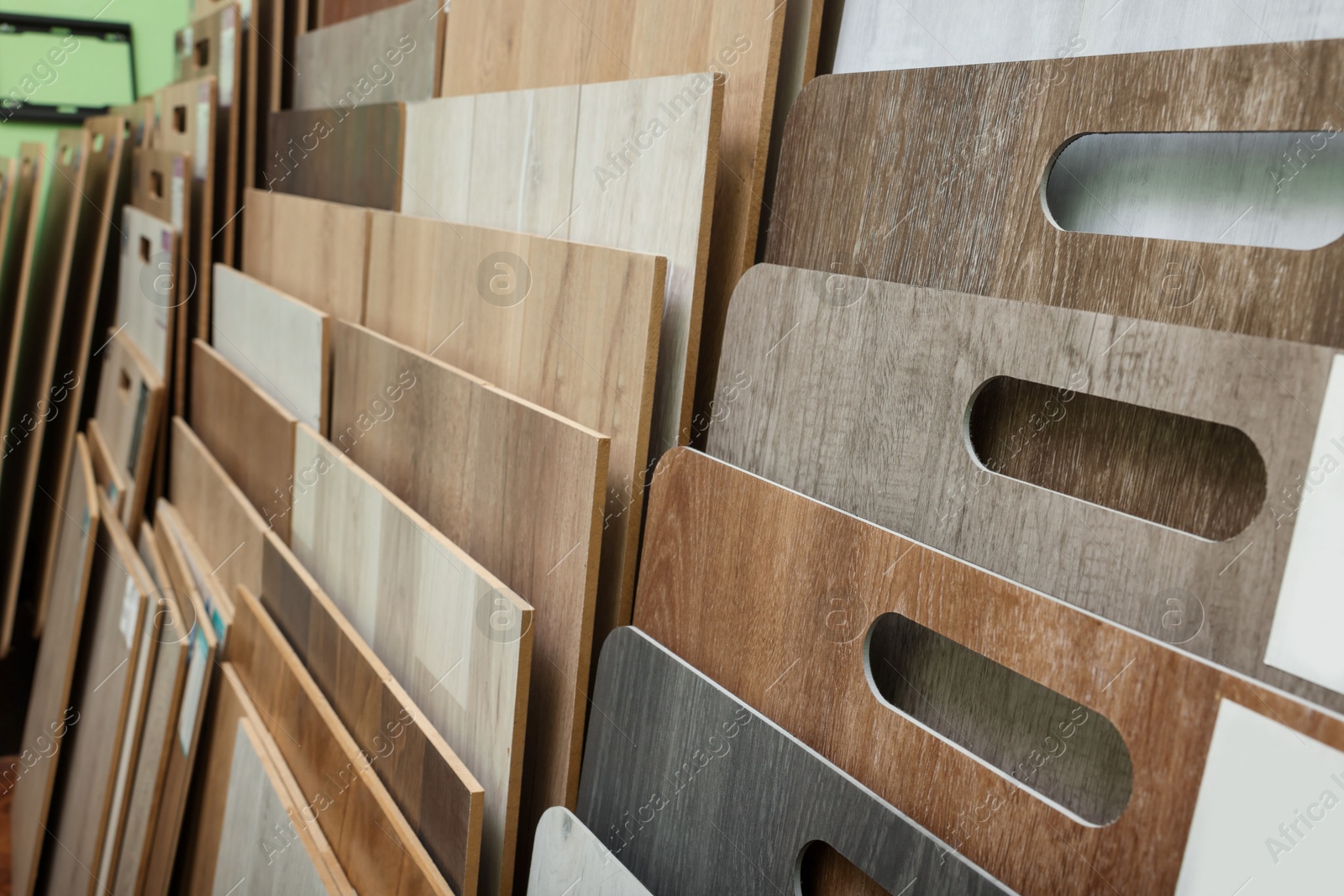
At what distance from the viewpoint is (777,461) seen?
70 centimetres

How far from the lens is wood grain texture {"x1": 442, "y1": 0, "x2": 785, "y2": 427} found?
2.55 ft

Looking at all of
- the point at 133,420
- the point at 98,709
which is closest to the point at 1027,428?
the point at 98,709

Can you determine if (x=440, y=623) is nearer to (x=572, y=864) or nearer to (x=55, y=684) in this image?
(x=572, y=864)

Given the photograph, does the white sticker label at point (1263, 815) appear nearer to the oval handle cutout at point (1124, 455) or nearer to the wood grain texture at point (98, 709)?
the oval handle cutout at point (1124, 455)

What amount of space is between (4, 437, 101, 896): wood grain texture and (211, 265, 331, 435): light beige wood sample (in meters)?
0.44

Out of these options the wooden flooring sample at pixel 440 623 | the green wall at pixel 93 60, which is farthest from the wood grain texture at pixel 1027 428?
the green wall at pixel 93 60

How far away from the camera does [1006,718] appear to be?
0.61 meters

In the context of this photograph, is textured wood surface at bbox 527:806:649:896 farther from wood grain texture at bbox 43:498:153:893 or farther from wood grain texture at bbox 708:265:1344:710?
wood grain texture at bbox 43:498:153:893

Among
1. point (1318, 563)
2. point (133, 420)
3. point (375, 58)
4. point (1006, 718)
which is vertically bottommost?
point (133, 420)

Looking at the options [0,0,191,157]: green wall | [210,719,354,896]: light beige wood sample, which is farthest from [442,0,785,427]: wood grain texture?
[0,0,191,157]: green wall

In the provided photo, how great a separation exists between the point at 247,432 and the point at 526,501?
2.85 ft

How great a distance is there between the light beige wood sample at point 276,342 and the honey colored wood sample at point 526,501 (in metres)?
0.21

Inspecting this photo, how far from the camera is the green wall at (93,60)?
281 cm

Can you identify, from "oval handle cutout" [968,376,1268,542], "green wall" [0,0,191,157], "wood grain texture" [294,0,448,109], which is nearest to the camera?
"oval handle cutout" [968,376,1268,542]
